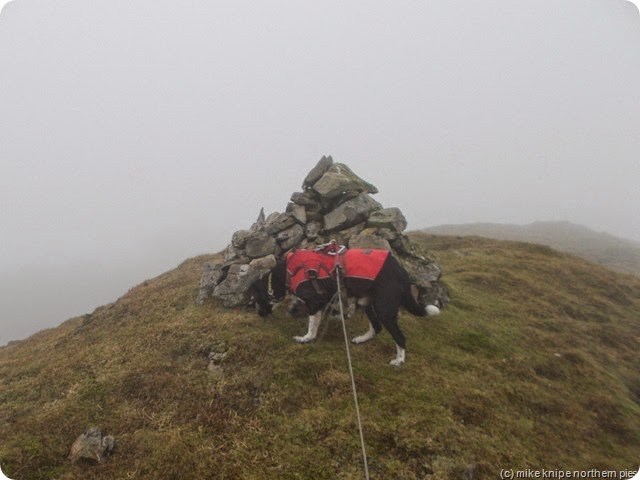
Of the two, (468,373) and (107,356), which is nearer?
(468,373)

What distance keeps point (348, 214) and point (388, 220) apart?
5.79 ft

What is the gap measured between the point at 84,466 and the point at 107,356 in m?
4.88

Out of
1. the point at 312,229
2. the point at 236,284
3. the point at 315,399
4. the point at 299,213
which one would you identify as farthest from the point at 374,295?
the point at 299,213

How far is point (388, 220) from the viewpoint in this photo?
15.7 m

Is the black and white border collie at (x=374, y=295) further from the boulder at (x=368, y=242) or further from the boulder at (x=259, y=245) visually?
the boulder at (x=368, y=242)

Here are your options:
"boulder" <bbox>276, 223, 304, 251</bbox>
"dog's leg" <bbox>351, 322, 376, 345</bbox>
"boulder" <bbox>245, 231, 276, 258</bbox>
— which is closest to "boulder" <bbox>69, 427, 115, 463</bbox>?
"dog's leg" <bbox>351, 322, 376, 345</bbox>

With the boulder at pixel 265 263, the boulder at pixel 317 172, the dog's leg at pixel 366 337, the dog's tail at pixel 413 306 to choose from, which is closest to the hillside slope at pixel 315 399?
the dog's leg at pixel 366 337

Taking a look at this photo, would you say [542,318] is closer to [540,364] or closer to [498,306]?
[498,306]

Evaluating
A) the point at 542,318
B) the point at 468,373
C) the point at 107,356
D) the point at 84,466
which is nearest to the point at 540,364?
the point at 468,373

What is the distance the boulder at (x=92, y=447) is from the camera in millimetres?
7059

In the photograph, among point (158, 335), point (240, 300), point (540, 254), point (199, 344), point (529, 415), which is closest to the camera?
point (529, 415)

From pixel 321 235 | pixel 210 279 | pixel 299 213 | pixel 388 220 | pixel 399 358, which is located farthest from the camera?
pixel 299 213

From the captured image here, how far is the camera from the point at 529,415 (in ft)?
29.2

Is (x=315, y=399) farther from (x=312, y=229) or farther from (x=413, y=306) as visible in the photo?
(x=312, y=229)
